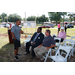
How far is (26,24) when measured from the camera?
8469mm

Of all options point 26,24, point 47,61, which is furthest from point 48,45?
point 26,24

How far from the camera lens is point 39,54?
10.7ft

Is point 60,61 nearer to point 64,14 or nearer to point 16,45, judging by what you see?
point 16,45

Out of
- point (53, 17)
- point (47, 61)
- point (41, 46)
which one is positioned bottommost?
point (47, 61)

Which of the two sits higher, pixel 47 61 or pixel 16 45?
pixel 16 45

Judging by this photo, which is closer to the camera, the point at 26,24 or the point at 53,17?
the point at 26,24

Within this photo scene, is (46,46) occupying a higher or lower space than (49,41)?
lower

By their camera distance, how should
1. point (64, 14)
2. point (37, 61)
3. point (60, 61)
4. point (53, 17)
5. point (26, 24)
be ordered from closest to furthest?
point (60, 61) < point (37, 61) < point (26, 24) < point (53, 17) < point (64, 14)
